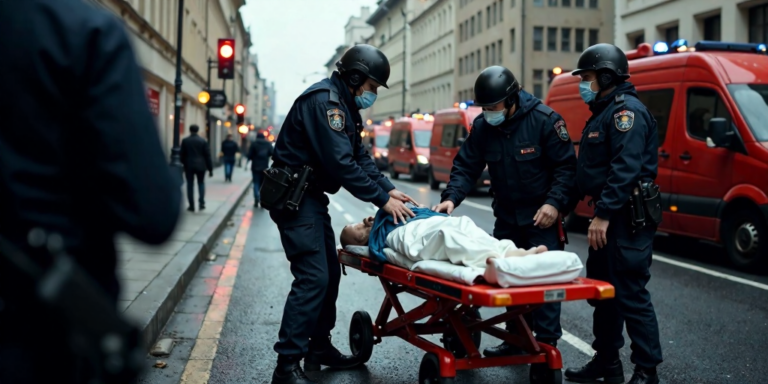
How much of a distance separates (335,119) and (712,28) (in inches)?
1059

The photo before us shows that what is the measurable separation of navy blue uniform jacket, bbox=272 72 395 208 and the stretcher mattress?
33.0 inches

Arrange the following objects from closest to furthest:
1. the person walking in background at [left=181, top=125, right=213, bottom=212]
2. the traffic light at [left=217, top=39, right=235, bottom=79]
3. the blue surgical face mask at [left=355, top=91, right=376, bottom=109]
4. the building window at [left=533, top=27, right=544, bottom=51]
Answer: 1. the blue surgical face mask at [left=355, top=91, right=376, bottom=109]
2. the person walking in background at [left=181, top=125, right=213, bottom=212]
3. the traffic light at [left=217, top=39, right=235, bottom=79]
4. the building window at [left=533, top=27, right=544, bottom=51]

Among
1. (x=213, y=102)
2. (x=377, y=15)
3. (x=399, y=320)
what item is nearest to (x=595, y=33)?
(x=213, y=102)

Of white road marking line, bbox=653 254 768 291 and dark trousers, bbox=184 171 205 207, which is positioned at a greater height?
dark trousers, bbox=184 171 205 207

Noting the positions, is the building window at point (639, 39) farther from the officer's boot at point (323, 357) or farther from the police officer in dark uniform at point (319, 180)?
the officer's boot at point (323, 357)

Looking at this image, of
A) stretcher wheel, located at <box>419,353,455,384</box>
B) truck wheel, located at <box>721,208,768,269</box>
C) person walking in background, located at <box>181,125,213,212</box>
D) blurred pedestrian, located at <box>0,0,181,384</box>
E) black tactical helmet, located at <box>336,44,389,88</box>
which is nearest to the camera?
blurred pedestrian, located at <box>0,0,181,384</box>

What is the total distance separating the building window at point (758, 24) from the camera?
25.7 metres

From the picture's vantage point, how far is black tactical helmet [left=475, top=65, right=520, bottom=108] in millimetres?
5102

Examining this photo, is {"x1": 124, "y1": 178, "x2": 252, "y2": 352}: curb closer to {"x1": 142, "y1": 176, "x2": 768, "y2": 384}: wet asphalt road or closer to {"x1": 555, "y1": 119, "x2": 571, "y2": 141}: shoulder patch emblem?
{"x1": 142, "y1": 176, "x2": 768, "y2": 384}: wet asphalt road

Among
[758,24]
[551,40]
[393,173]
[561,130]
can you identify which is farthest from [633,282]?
[551,40]

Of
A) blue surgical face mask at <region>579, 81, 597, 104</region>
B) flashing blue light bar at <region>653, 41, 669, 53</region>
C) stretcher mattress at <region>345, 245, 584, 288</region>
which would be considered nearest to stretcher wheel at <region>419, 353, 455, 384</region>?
stretcher mattress at <region>345, 245, 584, 288</region>

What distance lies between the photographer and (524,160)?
205 inches

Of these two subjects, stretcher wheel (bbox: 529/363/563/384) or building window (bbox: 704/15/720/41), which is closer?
stretcher wheel (bbox: 529/363/563/384)

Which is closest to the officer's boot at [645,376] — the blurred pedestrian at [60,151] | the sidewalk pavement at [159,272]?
the sidewalk pavement at [159,272]
